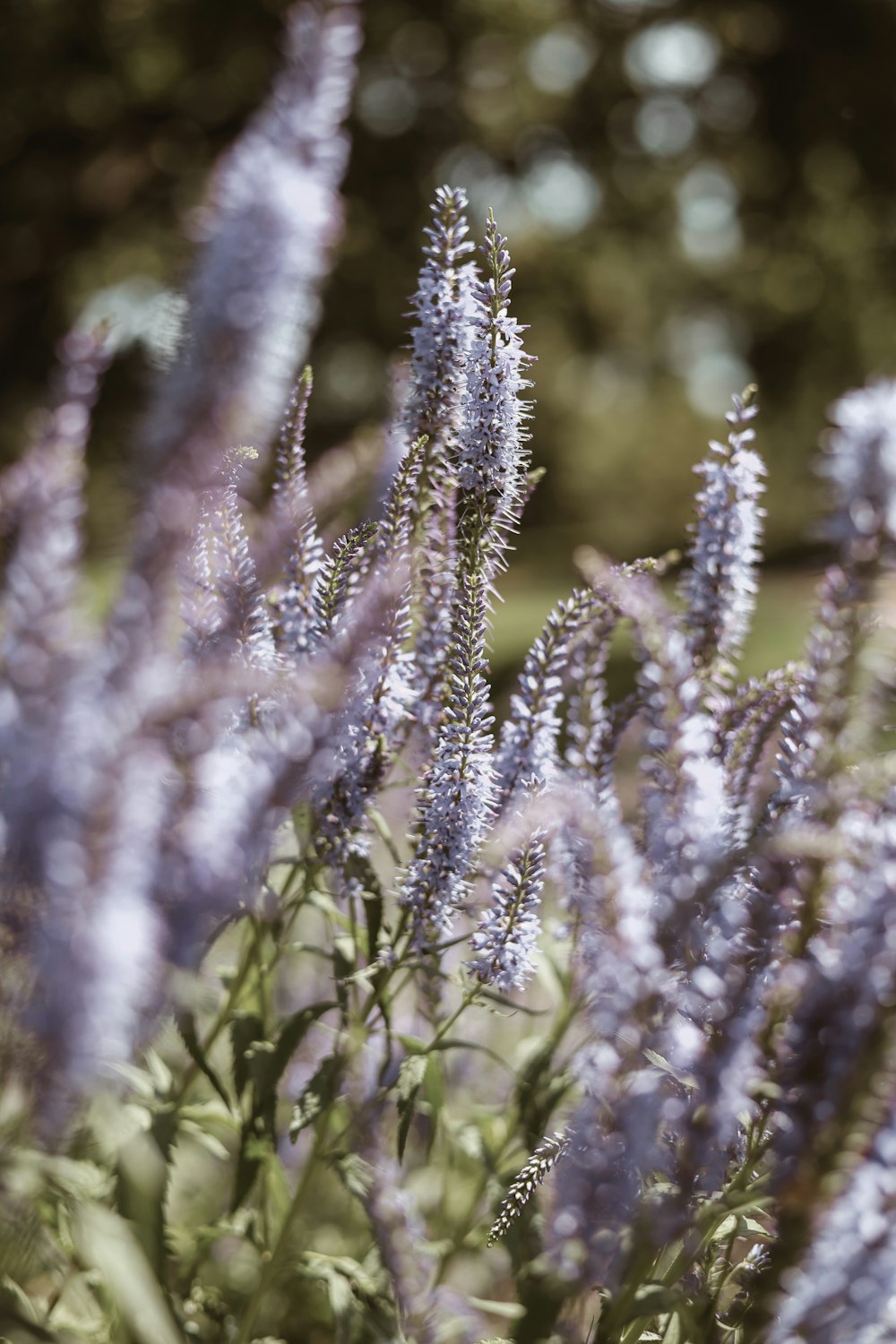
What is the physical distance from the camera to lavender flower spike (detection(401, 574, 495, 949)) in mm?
1736

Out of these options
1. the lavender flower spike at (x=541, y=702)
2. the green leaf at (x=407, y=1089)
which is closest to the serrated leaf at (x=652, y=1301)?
the green leaf at (x=407, y=1089)

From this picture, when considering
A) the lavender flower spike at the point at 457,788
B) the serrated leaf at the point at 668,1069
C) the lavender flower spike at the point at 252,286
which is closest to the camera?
the lavender flower spike at the point at 252,286

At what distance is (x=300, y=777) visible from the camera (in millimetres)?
1151

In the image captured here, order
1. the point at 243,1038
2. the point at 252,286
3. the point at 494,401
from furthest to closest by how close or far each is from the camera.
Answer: the point at 243,1038
the point at 494,401
the point at 252,286

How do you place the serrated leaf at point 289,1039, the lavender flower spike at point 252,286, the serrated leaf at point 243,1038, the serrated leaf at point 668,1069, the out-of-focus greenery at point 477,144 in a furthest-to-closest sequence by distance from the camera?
the out-of-focus greenery at point 477,144 → the serrated leaf at point 243,1038 → the serrated leaf at point 289,1039 → the serrated leaf at point 668,1069 → the lavender flower spike at point 252,286

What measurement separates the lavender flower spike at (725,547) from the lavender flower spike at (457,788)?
1.58 ft

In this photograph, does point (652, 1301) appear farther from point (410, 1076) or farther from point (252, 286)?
point (252, 286)

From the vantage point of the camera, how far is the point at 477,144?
15391 mm

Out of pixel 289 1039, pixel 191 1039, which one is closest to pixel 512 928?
pixel 289 1039

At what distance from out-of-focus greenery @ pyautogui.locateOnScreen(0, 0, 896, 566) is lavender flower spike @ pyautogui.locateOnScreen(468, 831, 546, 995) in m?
13.3

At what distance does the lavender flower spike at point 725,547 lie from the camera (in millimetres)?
2035

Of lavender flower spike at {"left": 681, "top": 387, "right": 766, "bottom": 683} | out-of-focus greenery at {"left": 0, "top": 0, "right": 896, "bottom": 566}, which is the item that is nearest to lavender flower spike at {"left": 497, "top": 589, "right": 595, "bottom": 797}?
lavender flower spike at {"left": 681, "top": 387, "right": 766, "bottom": 683}

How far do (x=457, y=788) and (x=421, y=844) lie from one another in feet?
0.36

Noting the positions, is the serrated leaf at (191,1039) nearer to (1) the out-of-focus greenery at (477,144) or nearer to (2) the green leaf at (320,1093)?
(2) the green leaf at (320,1093)
